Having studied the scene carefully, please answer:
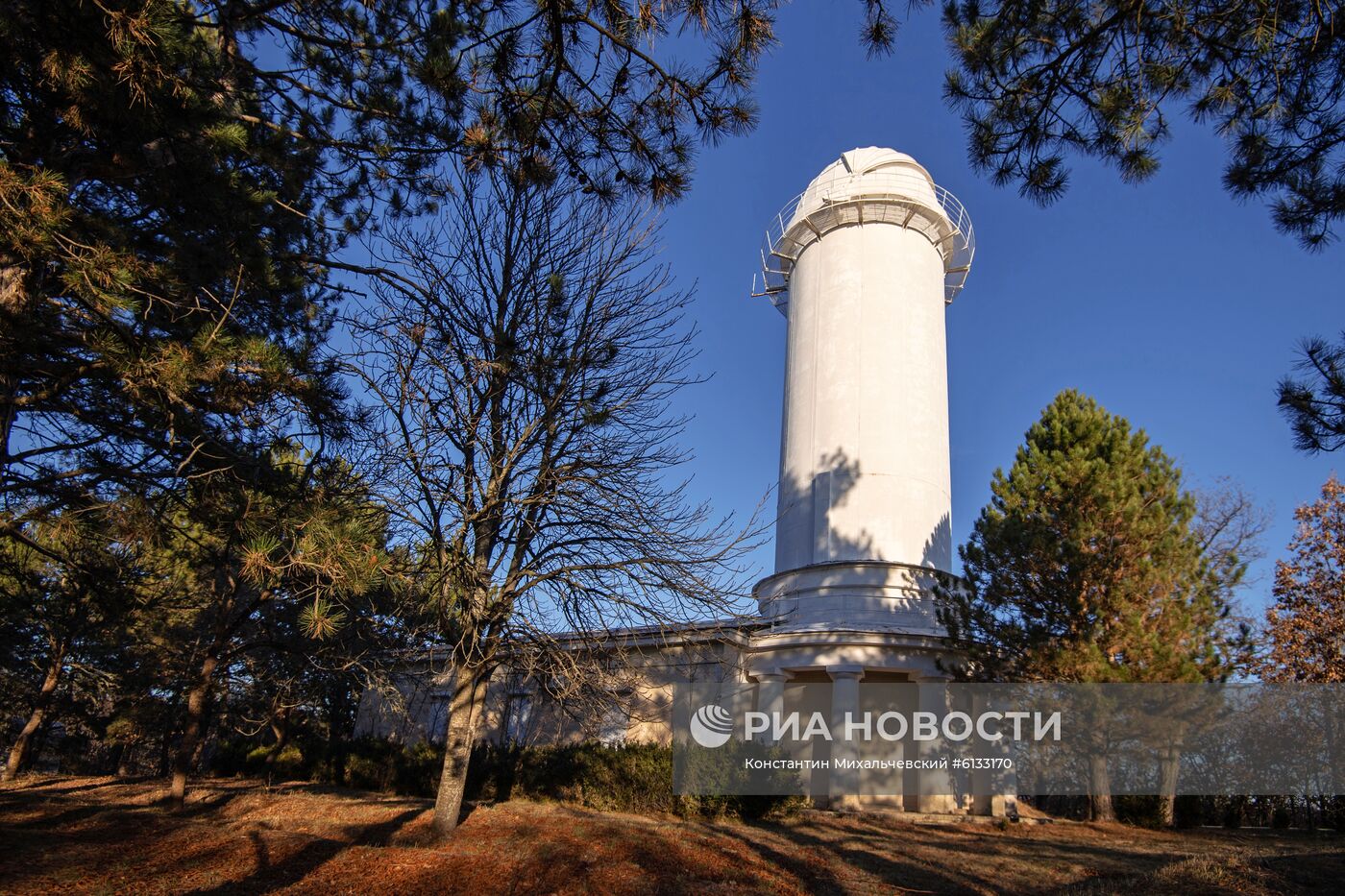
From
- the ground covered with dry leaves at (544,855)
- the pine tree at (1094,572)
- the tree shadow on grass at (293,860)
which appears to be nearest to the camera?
the tree shadow on grass at (293,860)

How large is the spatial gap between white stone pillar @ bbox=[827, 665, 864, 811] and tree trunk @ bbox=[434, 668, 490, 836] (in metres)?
9.78

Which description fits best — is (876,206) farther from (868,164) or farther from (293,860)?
(293,860)

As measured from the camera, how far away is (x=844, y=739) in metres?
17.1

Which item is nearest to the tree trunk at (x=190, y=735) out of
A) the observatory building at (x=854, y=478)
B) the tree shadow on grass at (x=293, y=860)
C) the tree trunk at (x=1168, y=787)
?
the tree shadow on grass at (x=293, y=860)

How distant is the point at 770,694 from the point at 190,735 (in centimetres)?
1164

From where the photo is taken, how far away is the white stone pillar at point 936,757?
17.1 m

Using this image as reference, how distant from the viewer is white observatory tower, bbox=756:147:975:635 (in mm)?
19688

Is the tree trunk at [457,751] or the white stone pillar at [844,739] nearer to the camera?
the tree trunk at [457,751]

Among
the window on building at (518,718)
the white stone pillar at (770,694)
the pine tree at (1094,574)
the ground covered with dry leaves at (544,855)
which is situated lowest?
the ground covered with dry leaves at (544,855)

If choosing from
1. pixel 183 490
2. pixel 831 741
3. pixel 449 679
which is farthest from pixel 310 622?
pixel 449 679

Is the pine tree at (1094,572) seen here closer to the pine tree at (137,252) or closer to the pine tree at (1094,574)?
the pine tree at (1094,574)

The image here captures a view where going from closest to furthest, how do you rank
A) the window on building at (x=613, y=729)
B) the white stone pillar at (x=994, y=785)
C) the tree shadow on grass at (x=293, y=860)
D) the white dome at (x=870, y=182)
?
the tree shadow on grass at (x=293, y=860) → the white stone pillar at (x=994, y=785) → the window on building at (x=613, y=729) → the white dome at (x=870, y=182)

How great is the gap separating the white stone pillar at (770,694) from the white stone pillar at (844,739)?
1.20 m

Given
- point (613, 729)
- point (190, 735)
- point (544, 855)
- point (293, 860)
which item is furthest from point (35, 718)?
point (544, 855)
